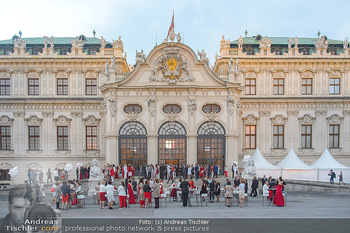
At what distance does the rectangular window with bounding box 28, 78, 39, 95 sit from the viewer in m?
39.9

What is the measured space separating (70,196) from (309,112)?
28.6 metres

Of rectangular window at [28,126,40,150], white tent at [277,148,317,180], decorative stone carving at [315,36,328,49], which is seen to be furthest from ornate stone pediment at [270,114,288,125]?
rectangular window at [28,126,40,150]

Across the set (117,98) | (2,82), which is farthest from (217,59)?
(2,82)

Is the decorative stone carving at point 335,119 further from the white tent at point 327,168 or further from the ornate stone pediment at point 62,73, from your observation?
the ornate stone pediment at point 62,73

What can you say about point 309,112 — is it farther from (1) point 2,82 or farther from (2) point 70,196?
(1) point 2,82

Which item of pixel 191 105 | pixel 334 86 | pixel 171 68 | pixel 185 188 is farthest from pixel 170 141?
pixel 334 86

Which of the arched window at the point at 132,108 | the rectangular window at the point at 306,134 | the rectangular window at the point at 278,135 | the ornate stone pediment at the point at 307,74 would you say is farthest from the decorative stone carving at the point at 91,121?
the ornate stone pediment at the point at 307,74

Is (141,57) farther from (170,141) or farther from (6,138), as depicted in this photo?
(6,138)

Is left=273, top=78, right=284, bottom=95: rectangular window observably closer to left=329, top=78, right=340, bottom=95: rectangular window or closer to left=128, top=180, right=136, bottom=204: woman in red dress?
left=329, top=78, right=340, bottom=95: rectangular window

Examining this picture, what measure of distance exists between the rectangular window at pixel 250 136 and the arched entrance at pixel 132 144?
11690 millimetres

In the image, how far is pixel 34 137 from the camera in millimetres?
39750

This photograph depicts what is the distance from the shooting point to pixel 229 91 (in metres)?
35.5

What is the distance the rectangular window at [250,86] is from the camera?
4091 cm

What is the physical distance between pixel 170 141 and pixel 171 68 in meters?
6.95
